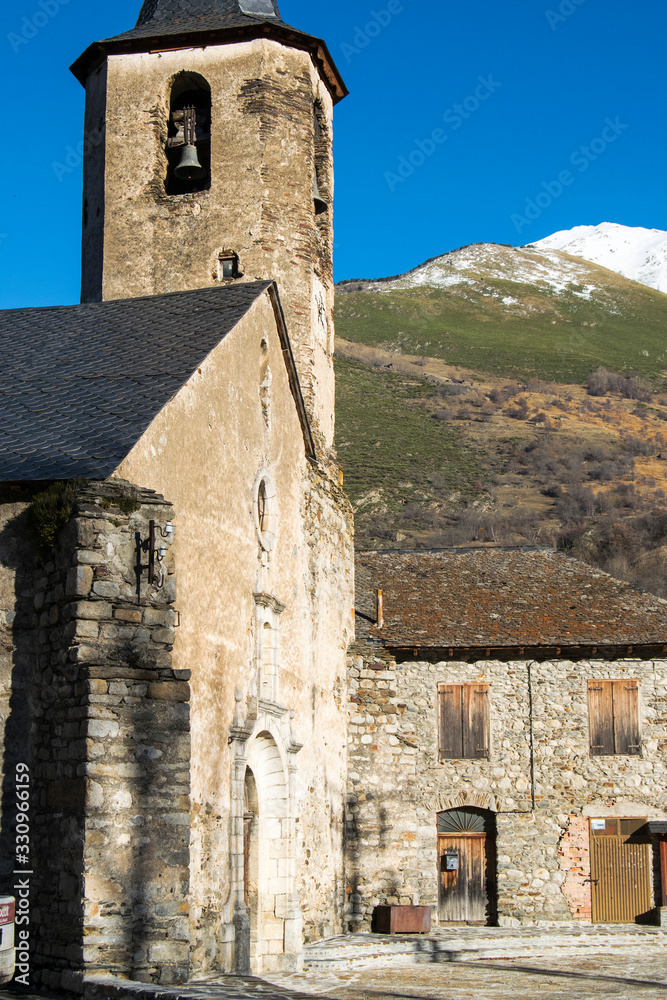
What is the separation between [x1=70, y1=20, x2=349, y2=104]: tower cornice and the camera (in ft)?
57.6

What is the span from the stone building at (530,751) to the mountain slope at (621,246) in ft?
413

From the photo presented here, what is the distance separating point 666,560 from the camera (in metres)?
37.3

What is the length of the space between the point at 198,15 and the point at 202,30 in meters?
0.79

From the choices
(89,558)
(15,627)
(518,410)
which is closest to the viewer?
(89,558)

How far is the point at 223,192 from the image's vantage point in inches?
679

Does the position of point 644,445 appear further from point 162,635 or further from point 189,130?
point 162,635

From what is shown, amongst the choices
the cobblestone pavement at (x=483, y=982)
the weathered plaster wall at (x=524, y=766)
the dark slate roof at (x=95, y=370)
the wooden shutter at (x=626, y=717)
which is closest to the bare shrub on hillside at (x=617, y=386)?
the wooden shutter at (x=626, y=717)

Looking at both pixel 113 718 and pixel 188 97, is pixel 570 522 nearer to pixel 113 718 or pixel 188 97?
pixel 188 97

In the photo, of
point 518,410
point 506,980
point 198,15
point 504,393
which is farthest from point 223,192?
point 504,393

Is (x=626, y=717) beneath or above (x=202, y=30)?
beneath

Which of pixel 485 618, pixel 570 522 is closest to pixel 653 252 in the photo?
pixel 570 522

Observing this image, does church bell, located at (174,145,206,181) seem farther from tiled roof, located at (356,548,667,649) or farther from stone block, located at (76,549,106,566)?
stone block, located at (76,549,106,566)

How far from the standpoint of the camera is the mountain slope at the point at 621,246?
143500mm

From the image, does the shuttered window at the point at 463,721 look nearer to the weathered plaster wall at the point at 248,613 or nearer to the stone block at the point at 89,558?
the weathered plaster wall at the point at 248,613
